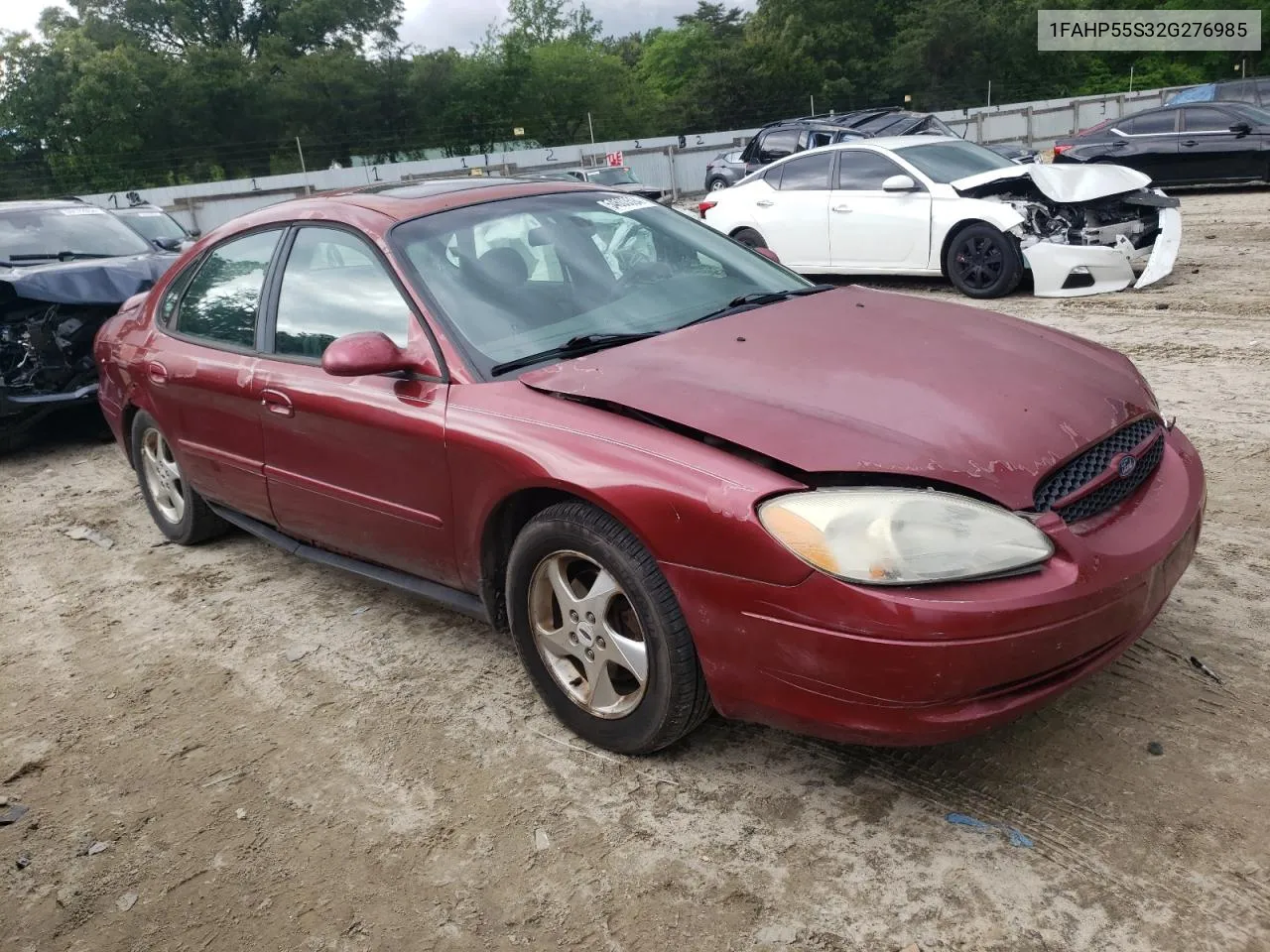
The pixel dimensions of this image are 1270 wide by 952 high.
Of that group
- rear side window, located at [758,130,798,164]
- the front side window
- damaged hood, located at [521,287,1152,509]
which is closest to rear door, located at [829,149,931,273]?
damaged hood, located at [521,287,1152,509]

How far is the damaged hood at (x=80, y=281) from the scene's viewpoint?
6797 mm

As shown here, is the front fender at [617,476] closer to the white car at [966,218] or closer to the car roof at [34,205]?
the white car at [966,218]

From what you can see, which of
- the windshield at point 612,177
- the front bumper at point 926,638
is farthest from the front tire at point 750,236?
the windshield at point 612,177

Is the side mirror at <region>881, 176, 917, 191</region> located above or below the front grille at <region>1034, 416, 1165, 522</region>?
above

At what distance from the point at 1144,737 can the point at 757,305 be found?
5.75 ft

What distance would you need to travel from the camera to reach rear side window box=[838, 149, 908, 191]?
32.1 ft

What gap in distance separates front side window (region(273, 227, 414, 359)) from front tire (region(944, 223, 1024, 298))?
6.81 metres

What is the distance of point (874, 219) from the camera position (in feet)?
32.0

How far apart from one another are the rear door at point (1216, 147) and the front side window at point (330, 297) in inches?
598

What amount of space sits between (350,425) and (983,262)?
7.16m

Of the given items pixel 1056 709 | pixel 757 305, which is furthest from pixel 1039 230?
pixel 1056 709

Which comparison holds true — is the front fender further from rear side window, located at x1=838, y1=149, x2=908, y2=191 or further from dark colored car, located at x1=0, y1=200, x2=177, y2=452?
rear side window, located at x1=838, y1=149, x2=908, y2=191

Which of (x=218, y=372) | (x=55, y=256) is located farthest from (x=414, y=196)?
(x=55, y=256)

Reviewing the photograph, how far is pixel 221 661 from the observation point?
3.76 meters
